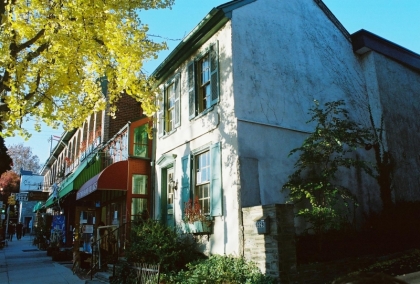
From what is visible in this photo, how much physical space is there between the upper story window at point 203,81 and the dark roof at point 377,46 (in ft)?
17.9

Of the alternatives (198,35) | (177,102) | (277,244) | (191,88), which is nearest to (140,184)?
(177,102)

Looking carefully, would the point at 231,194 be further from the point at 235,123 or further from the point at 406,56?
the point at 406,56

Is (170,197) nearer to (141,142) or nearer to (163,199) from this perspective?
(163,199)

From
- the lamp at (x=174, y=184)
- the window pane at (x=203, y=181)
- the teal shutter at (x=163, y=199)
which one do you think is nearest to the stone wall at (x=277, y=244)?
the window pane at (x=203, y=181)

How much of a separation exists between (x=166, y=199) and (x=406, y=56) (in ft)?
32.8

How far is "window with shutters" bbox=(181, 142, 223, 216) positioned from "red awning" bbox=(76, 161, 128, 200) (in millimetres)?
2480

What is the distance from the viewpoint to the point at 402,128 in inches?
Answer: 455

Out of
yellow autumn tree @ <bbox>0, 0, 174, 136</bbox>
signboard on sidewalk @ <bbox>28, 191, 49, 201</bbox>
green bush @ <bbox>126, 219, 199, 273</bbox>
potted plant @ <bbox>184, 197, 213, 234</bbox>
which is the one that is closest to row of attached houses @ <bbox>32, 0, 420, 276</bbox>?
potted plant @ <bbox>184, 197, 213, 234</bbox>

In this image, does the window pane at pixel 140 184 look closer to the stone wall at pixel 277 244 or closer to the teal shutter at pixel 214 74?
the teal shutter at pixel 214 74

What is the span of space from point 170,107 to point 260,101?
4.06 metres

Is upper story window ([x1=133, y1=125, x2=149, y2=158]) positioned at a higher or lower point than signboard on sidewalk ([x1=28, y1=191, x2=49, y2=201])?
higher

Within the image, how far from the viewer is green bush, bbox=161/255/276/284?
655 centimetres

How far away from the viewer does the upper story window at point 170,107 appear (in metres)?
11.2

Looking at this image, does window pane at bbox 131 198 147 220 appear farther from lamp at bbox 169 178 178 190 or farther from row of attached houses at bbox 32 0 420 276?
lamp at bbox 169 178 178 190
